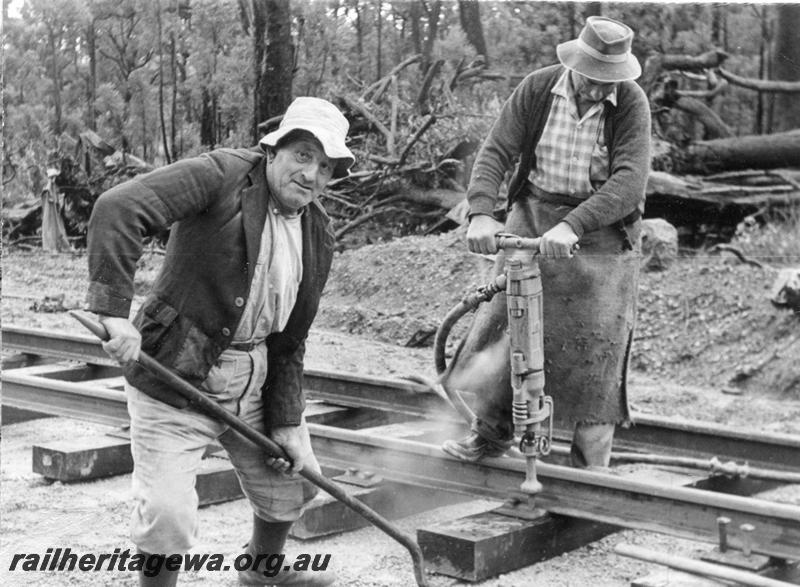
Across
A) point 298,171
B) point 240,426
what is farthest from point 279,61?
point 240,426

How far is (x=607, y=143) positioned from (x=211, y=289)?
5.71ft

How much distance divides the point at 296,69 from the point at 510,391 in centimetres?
210

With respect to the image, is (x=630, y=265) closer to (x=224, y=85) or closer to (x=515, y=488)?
(x=515, y=488)

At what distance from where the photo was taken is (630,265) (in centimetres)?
450

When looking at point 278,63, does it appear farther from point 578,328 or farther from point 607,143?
point 578,328

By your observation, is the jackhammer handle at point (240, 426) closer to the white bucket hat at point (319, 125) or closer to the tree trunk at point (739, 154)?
the white bucket hat at point (319, 125)

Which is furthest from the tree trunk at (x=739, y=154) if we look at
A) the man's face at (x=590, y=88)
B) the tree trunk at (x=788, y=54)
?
the man's face at (x=590, y=88)

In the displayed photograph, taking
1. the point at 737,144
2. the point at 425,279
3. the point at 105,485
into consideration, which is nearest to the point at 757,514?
the point at 105,485

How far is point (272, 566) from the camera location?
389 cm

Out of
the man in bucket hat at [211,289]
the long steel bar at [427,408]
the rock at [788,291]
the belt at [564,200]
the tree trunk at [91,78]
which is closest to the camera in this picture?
the man in bucket hat at [211,289]

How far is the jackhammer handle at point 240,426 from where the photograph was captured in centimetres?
327

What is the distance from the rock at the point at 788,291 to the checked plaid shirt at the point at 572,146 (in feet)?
10.5

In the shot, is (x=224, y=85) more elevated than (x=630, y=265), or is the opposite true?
(x=224, y=85)

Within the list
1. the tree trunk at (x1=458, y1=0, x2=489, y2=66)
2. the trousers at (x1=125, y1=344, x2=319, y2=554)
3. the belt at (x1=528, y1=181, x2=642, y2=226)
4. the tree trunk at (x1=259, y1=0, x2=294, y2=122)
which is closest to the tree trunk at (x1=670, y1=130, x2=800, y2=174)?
the tree trunk at (x1=458, y1=0, x2=489, y2=66)
